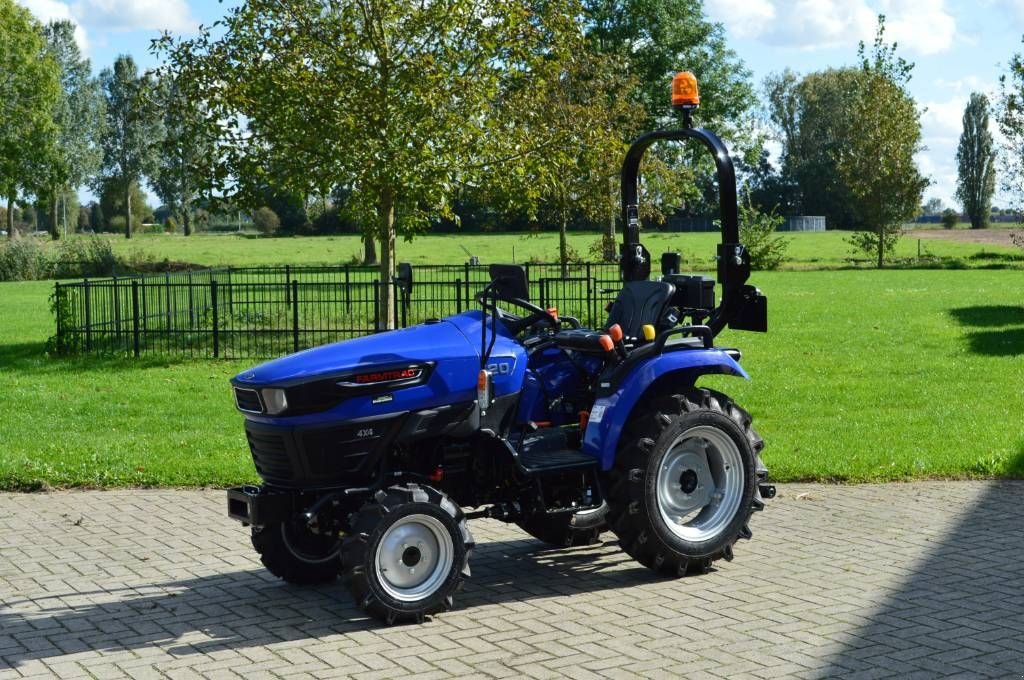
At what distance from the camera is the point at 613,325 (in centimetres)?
780

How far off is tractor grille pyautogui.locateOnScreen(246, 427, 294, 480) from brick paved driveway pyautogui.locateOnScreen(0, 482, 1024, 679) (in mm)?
721

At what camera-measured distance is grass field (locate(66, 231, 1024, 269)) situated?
5012cm

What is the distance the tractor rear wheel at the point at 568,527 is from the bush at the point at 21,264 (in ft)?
134

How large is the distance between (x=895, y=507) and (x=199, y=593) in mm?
4878

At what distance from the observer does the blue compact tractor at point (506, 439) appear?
682 cm

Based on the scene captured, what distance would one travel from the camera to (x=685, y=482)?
7.72 meters

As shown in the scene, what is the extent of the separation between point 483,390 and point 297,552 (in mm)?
1482

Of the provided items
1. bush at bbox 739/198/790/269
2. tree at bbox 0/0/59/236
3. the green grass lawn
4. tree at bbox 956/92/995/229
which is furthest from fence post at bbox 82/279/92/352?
tree at bbox 956/92/995/229

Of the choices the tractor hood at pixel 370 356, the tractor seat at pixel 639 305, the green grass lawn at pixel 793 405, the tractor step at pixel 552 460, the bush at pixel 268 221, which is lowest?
the green grass lawn at pixel 793 405

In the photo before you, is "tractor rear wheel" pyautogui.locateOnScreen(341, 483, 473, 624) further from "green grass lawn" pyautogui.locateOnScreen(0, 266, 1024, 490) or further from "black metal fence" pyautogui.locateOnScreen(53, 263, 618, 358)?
"black metal fence" pyautogui.locateOnScreen(53, 263, 618, 358)

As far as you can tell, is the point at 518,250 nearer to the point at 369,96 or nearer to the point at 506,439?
the point at 369,96

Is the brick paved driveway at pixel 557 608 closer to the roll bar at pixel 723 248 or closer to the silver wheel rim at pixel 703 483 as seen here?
the silver wheel rim at pixel 703 483

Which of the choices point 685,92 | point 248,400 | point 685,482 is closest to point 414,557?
point 248,400

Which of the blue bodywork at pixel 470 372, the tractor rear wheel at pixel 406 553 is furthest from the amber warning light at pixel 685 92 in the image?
the tractor rear wheel at pixel 406 553
